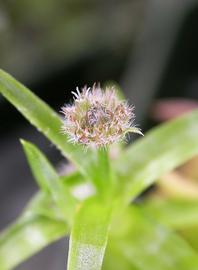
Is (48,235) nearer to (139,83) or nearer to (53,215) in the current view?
(53,215)

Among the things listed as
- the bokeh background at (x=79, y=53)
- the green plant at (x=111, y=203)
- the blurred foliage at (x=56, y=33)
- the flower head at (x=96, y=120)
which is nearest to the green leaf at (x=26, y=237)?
the green plant at (x=111, y=203)

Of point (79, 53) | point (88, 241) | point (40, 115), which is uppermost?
point (79, 53)

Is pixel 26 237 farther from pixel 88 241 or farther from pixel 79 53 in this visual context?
pixel 79 53

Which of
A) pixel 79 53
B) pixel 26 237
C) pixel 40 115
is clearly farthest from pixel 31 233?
pixel 79 53

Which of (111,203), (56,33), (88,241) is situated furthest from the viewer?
(56,33)

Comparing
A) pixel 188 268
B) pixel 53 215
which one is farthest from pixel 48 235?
pixel 188 268

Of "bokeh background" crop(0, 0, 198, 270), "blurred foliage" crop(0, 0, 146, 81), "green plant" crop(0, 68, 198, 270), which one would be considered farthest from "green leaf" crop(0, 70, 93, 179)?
"blurred foliage" crop(0, 0, 146, 81)
